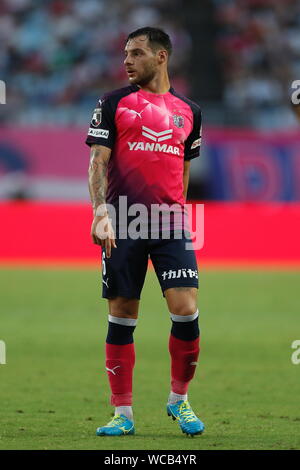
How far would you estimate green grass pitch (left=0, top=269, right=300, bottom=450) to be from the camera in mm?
5922

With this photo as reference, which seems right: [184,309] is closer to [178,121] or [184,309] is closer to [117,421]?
[117,421]

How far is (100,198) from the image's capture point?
19.4 ft

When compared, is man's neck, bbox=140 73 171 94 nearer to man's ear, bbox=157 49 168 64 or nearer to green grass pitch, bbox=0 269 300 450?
man's ear, bbox=157 49 168 64

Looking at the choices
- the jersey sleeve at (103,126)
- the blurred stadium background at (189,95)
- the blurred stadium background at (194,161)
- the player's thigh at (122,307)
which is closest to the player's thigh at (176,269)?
the player's thigh at (122,307)

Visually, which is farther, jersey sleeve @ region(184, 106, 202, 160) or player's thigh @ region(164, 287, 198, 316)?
jersey sleeve @ region(184, 106, 202, 160)

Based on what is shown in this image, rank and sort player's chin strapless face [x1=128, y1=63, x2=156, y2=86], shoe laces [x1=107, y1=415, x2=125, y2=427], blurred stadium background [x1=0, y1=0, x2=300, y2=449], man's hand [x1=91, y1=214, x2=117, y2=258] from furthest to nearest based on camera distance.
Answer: blurred stadium background [x1=0, y1=0, x2=300, y2=449], player's chin strapless face [x1=128, y1=63, x2=156, y2=86], shoe laces [x1=107, y1=415, x2=125, y2=427], man's hand [x1=91, y1=214, x2=117, y2=258]

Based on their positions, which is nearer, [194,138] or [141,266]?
[141,266]

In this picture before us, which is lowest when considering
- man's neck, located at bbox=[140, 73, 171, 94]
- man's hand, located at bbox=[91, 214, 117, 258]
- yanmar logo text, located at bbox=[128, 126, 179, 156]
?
man's hand, located at bbox=[91, 214, 117, 258]

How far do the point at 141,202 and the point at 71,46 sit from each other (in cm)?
1903

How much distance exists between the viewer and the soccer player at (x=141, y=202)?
6023mm

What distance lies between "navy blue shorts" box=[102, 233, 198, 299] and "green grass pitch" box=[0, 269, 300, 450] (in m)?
0.91

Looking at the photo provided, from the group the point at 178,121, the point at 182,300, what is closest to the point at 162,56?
the point at 178,121

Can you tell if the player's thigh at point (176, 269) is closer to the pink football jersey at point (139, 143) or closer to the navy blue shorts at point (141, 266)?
the navy blue shorts at point (141, 266)

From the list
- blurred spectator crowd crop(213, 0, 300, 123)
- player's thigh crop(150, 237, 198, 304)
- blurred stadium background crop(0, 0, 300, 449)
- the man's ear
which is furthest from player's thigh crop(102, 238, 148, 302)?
blurred spectator crowd crop(213, 0, 300, 123)
